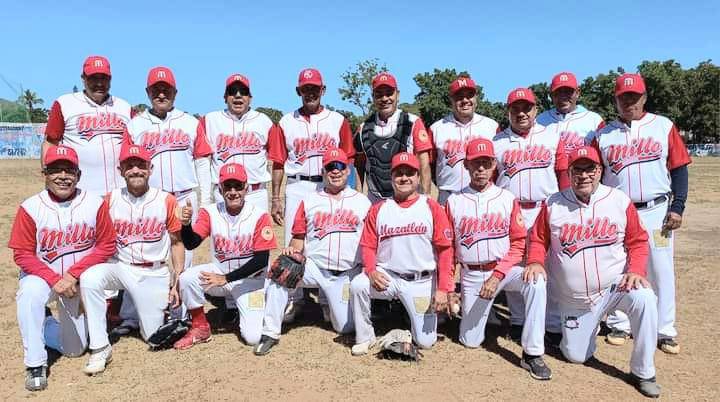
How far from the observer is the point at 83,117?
5215 mm

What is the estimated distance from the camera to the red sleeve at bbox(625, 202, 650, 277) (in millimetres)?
4160

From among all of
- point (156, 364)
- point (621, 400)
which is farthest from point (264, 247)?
point (621, 400)

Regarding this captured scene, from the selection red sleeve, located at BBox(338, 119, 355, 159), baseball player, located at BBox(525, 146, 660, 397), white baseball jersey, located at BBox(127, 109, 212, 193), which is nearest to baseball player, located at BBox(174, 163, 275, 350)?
white baseball jersey, located at BBox(127, 109, 212, 193)

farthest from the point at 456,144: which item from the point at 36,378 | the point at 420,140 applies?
the point at 36,378

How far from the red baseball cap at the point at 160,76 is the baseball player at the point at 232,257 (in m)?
1.19

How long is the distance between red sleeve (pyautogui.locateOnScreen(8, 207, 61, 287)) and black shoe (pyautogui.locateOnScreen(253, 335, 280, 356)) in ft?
5.55

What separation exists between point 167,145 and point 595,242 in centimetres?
402

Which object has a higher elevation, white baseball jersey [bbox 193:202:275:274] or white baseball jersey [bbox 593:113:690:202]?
white baseball jersey [bbox 593:113:690:202]

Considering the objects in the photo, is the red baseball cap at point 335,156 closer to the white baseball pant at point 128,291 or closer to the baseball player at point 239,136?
the baseball player at point 239,136

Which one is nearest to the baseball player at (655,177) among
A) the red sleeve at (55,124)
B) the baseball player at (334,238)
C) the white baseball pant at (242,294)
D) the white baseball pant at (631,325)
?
the white baseball pant at (631,325)

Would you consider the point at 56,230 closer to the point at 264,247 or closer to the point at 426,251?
the point at 264,247

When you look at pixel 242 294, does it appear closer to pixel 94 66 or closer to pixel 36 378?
pixel 36 378

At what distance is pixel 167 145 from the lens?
17.4ft

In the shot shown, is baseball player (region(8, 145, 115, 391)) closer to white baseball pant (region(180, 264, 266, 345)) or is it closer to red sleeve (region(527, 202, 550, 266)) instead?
white baseball pant (region(180, 264, 266, 345))
